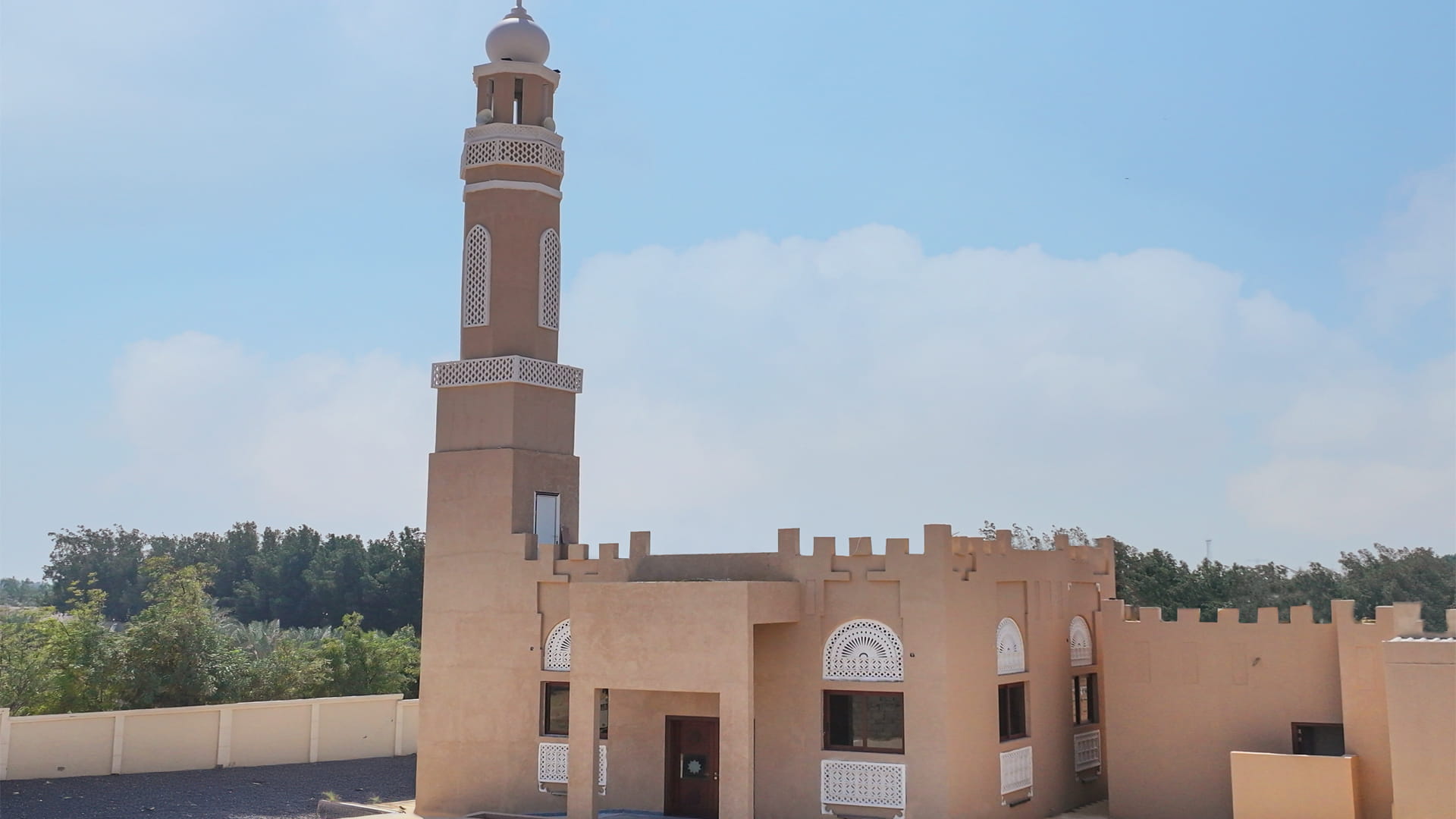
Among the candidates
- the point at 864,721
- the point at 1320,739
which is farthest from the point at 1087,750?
the point at 864,721

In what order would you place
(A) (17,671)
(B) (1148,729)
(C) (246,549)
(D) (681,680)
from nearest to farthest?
(D) (681,680)
(B) (1148,729)
(A) (17,671)
(C) (246,549)

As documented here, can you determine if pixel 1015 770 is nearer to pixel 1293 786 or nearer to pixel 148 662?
pixel 1293 786

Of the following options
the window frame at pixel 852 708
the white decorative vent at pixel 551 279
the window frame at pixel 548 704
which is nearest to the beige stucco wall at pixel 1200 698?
the window frame at pixel 852 708

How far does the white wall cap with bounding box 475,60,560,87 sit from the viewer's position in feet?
67.0

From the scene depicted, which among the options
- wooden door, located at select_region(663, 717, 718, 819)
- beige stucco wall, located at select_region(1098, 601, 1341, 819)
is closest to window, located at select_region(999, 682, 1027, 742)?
beige stucco wall, located at select_region(1098, 601, 1341, 819)

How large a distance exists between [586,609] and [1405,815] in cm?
1040

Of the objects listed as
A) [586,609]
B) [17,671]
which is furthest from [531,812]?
[17,671]

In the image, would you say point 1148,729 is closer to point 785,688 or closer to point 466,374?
point 785,688

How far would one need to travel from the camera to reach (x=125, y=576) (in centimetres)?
6819

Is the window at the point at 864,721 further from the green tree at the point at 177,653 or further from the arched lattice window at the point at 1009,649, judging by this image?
the green tree at the point at 177,653

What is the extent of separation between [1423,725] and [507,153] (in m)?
15.4

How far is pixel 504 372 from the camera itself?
19172 millimetres

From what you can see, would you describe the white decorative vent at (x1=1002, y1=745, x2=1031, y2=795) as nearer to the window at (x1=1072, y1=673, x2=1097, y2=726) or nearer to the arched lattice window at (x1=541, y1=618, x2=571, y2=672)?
the window at (x1=1072, y1=673, x2=1097, y2=726)

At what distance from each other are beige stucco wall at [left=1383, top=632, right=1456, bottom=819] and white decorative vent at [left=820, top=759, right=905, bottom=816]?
5.84 m
